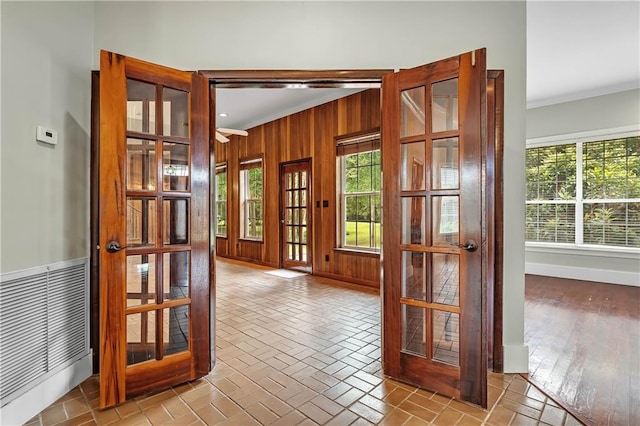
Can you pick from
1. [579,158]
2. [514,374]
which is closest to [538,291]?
[579,158]

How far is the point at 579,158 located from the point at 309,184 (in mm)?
4625

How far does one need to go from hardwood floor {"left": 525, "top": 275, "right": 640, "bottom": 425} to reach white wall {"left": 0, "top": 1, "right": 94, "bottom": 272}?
129 inches

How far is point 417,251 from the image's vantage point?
2.14 m

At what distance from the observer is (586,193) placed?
5.52 meters

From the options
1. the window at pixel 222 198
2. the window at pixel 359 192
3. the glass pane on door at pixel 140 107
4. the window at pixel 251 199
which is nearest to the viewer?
the glass pane on door at pixel 140 107

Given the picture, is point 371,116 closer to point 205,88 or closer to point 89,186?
point 205,88

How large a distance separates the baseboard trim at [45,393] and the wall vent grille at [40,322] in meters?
0.04

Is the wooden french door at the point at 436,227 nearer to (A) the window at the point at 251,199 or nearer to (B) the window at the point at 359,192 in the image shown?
(B) the window at the point at 359,192

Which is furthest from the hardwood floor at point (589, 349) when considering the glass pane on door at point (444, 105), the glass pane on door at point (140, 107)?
the glass pane on door at point (140, 107)

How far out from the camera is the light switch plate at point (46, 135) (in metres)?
1.89

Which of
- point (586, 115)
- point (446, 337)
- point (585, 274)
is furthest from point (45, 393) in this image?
point (586, 115)

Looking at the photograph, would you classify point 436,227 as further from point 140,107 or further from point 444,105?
point 140,107

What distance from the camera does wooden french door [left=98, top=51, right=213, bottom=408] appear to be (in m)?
1.90

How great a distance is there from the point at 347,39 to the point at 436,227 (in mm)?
1481
